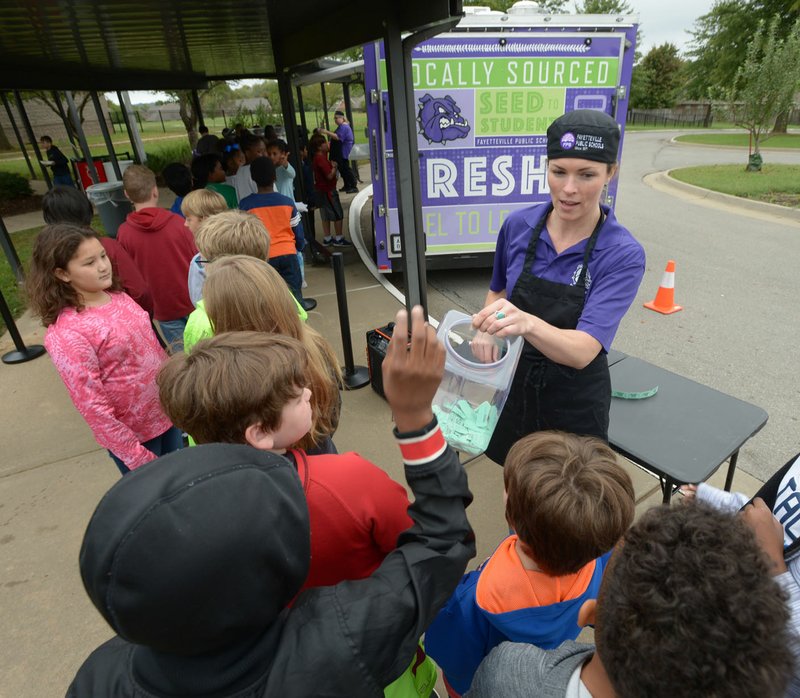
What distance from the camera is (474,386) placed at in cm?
206

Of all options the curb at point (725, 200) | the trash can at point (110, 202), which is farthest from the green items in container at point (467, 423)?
the curb at point (725, 200)

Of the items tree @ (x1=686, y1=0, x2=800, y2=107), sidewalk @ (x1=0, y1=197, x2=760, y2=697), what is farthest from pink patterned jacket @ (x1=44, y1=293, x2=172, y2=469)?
tree @ (x1=686, y1=0, x2=800, y2=107)

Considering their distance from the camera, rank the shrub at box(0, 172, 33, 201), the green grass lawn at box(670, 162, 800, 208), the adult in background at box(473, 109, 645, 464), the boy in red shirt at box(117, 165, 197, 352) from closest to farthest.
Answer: the adult in background at box(473, 109, 645, 464), the boy in red shirt at box(117, 165, 197, 352), the green grass lawn at box(670, 162, 800, 208), the shrub at box(0, 172, 33, 201)

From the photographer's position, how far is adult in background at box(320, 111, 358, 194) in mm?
11484

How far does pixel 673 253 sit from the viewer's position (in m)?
7.32

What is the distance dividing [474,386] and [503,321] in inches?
24.0

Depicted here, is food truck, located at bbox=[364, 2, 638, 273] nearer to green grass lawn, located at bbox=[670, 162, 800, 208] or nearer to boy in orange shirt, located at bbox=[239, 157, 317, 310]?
boy in orange shirt, located at bbox=[239, 157, 317, 310]

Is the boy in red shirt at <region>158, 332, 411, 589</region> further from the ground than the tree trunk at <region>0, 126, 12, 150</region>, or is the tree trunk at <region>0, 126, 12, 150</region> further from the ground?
the tree trunk at <region>0, 126, 12, 150</region>

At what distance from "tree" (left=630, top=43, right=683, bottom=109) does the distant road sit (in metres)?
39.4

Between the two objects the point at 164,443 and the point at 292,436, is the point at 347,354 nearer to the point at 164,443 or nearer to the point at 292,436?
the point at 164,443

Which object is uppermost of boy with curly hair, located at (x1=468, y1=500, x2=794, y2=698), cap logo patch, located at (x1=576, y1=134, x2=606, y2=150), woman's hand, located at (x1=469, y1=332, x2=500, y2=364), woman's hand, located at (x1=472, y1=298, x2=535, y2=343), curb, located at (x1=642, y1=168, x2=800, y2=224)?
cap logo patch, located at (x1=576, y1=134, x2=606, y2=150)

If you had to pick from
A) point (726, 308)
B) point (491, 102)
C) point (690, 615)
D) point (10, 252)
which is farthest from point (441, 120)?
point (10, 252)

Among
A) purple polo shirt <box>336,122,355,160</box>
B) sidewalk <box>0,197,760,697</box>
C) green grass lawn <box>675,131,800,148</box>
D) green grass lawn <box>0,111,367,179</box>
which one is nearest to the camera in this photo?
sidewalk <box>0,197,760,697</box>

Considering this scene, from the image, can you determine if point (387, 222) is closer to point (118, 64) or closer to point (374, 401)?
point (374, 401)
